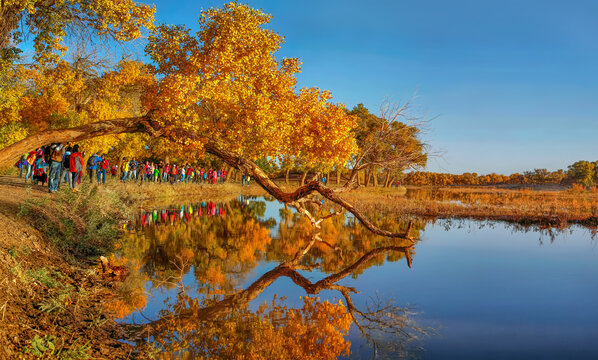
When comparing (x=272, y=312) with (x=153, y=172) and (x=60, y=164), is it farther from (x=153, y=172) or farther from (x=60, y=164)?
(x=153, y=172)

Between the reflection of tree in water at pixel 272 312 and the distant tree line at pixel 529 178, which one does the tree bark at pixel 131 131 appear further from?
the distant tree line at pixel 529 178

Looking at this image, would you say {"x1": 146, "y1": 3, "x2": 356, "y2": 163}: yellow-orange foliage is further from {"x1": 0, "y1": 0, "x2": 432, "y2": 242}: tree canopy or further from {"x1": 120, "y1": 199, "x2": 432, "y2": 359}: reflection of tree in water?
{"x1": 120, "y1": 199, "x2": 432, "y2": 359}: reflection of tree in water

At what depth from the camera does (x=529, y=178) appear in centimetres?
8681

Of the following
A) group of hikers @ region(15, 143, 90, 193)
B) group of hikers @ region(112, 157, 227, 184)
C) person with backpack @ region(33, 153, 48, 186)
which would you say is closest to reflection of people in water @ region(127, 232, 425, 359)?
group of hikers @ region(15, 143, 90, 193)

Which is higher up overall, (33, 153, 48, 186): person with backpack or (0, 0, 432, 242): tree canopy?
(0, 0, 432, 242): tree canopy

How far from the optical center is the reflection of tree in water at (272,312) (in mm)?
6453

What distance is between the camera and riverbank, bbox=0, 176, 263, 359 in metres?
5.18

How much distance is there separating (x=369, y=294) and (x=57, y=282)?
6.97 meters

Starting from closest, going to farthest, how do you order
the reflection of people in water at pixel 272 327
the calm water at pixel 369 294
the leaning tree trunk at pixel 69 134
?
the reflection of people in water at pixel 272 327, the calm water at pixel 369 294, the leaning tree trunk at pixel 69 134

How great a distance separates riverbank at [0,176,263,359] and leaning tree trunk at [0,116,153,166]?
5.13 ft

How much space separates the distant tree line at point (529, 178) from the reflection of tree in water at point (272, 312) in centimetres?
5231

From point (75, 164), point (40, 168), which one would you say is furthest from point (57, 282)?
point (40, 168)

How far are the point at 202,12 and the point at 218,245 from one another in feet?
31.8

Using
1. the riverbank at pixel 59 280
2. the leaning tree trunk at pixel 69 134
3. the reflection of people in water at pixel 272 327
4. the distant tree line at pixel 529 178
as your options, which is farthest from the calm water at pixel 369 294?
the distant tree line at pixel 529 178
